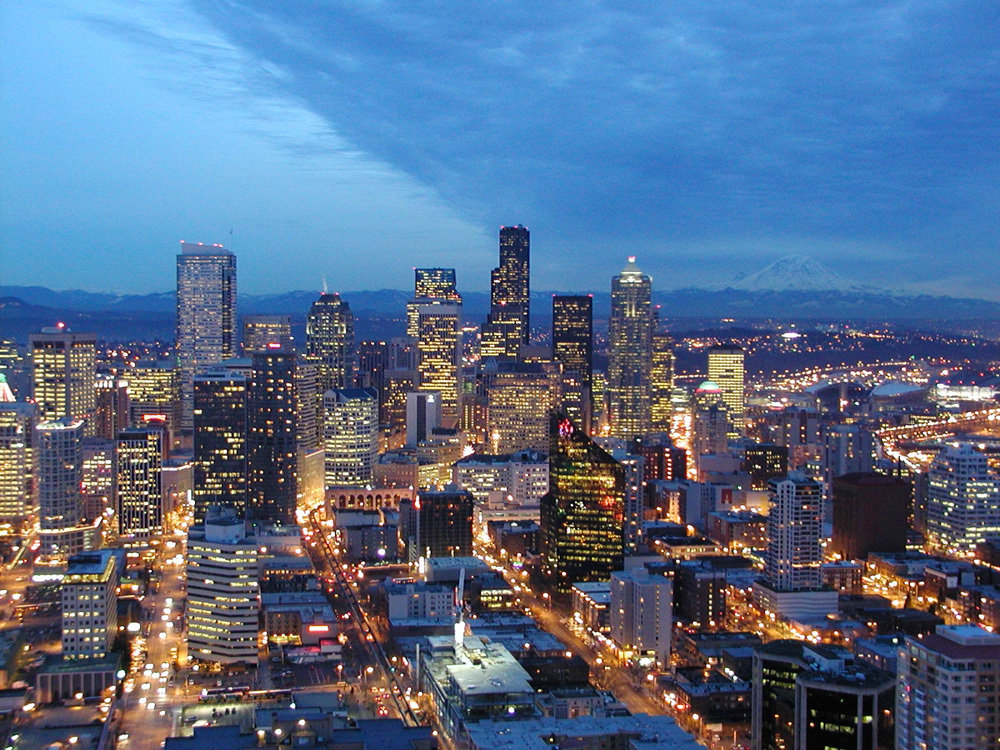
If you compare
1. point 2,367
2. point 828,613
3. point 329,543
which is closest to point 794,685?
point 828,613

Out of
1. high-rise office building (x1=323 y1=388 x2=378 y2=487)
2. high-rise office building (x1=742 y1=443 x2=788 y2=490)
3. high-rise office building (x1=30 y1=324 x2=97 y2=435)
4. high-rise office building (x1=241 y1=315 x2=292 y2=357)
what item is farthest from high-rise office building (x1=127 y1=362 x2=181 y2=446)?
high-rise office building (x1=742 y1=443 x2=788 y2=490)

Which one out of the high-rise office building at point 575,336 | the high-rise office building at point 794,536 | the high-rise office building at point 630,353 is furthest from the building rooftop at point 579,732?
the high-rise office building at point 575,336

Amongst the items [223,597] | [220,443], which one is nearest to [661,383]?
Answer: [220,443]

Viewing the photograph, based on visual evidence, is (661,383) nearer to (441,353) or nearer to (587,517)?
(441,353)

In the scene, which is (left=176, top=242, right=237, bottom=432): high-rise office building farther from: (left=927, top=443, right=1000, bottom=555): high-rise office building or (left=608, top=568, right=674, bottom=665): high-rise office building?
(left=608, top=568, right=674, bottom=665): high-rise office building

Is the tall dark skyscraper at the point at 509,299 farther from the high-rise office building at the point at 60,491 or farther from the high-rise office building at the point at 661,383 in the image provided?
the high-rise office building at the point at 60,491

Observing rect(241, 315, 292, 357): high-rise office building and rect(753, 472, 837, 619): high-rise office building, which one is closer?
rect(753, 472, 837, 619): high-rise office building
